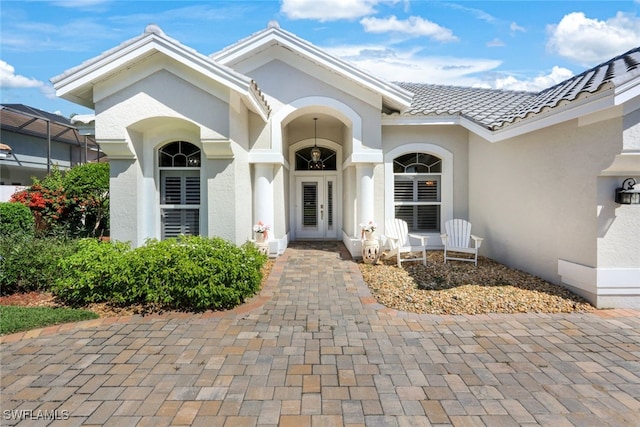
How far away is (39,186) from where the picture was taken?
12500 mm

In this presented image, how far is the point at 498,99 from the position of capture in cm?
1277

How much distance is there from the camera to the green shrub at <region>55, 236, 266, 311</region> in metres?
6.02

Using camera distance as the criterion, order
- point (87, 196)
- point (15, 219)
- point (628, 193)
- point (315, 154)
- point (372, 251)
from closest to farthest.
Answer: point (628, 193) → point (372, 251) → point (15, 219) → point (87, 196) → point (315, 154)

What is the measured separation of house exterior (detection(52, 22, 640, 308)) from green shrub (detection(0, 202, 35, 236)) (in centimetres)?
569

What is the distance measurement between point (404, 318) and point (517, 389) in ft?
7.20

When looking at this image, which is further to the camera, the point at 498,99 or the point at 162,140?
the point at 498,99

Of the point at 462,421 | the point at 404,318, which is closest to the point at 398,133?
the point at 404,318

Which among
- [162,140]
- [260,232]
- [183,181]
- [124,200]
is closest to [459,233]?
[260,232]

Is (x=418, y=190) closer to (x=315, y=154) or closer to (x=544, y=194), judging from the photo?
(x=315, y=154)

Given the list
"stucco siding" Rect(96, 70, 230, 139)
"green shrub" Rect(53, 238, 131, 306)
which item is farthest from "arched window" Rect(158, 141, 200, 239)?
"green shrub" Rect(53, 238, 131, 306)

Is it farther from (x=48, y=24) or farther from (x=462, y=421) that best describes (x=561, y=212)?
(x=48, y=24)

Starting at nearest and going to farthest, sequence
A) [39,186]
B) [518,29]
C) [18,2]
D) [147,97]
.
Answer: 1. [18,2]
2. [147,97]
3. [518,29]
4. [39,186]

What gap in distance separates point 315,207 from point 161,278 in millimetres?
7959

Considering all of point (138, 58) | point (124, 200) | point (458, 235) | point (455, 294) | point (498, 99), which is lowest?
→ point (455, 294)
